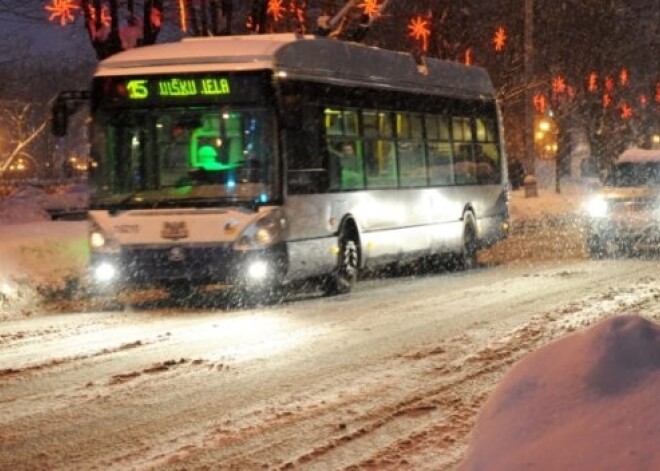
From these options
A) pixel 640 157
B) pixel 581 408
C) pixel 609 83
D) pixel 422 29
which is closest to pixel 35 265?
pixel 640 157

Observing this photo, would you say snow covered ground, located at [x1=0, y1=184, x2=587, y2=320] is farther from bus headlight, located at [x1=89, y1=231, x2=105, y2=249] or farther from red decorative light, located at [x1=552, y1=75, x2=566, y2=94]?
red decorative light, located at [x1=552, y1=75, x2=566, y2=94]

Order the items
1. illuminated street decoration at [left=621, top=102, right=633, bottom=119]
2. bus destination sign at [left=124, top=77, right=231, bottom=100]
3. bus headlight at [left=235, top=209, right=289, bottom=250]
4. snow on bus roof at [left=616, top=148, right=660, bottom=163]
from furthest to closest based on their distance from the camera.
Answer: illuminated street decoration at [left=621, top=102, right=633, bottom=119], snow on bus roof at [left=616, top=148, right=660, bottom=163], bus destination sign at [left=124, top=77, right=231, bottom=100], bus headlight at [left=235, top=209, right=289, bottom=250]

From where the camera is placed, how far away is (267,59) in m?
15.4

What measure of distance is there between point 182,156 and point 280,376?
542 centimetres

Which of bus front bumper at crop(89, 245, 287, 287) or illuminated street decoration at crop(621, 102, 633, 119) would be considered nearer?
bus front bumper at crop(89, 245, 287, 287)

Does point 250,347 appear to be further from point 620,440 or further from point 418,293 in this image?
point 620,440

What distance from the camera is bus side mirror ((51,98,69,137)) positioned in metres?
16.1

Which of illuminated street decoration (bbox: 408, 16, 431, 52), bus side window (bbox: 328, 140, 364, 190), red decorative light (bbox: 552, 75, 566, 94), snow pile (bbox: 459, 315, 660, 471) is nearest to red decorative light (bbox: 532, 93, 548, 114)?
red decorative light (bbox: 552, 75, 566, 94)

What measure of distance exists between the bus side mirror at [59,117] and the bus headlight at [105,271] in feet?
6.41

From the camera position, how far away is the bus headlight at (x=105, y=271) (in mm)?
15469

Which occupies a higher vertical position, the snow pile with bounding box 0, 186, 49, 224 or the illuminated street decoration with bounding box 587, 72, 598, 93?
the illuminated street decoration with bounding box 587, 72, 598, 93

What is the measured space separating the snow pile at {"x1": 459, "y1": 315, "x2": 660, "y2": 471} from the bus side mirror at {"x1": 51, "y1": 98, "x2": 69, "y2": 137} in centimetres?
1153

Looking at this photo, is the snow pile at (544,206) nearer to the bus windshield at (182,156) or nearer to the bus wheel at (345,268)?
the bus wheel at (345,268)

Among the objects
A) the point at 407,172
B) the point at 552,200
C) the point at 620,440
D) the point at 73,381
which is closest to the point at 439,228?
the point at 407,172
